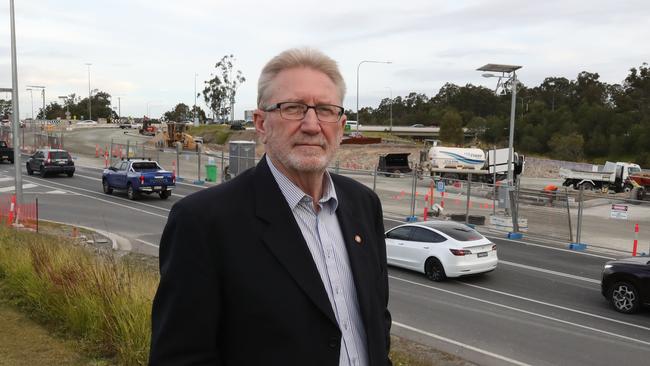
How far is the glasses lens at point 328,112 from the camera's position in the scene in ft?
7.61

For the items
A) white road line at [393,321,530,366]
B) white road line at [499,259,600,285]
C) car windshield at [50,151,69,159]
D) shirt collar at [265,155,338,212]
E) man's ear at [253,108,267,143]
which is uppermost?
man's ear at [253,108,267,143]

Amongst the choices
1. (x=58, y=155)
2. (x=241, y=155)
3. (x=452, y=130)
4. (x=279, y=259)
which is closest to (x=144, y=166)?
(x=241, y=155)

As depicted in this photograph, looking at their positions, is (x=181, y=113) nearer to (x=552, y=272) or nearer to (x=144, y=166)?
(x=144, y=166)

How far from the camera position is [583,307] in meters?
11.9

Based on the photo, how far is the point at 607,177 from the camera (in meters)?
41.9

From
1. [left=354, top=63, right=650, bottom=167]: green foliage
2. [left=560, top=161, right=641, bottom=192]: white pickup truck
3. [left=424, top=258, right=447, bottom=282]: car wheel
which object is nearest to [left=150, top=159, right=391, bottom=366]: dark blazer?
[left=424, top=258, right=447, bottom=282]: car wheel

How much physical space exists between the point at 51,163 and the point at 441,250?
91.8ft

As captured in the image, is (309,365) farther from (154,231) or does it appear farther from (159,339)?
(154,231)

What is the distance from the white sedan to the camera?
13609 mm

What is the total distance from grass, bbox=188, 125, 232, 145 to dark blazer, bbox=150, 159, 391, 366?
245ft

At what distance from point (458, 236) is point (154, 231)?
32.5ft

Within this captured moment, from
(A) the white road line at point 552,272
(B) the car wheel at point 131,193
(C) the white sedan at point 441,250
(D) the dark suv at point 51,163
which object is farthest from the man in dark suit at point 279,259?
(D) the dark suv at point 51,163

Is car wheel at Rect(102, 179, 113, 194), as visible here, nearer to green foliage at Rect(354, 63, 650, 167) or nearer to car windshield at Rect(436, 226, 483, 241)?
car windshield at Rect(436, 226, 483, 241)

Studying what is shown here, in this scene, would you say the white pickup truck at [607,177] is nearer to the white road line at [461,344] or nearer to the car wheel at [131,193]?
the car wheel at [131,193]
